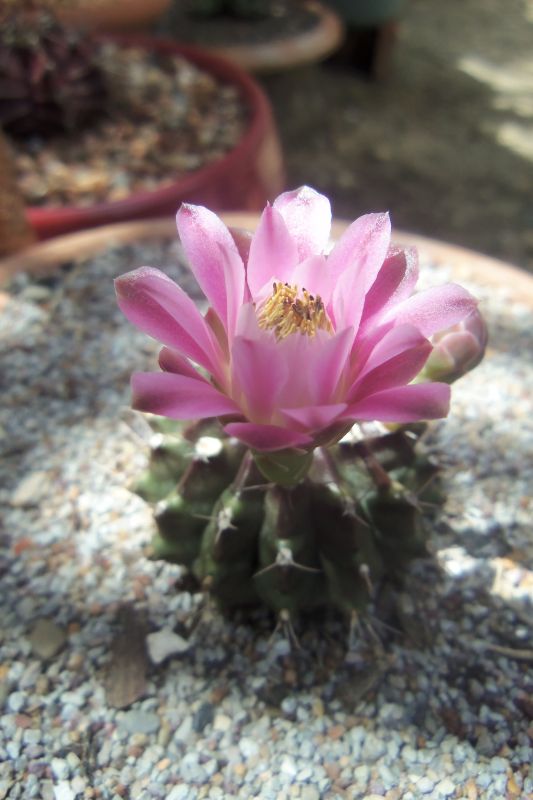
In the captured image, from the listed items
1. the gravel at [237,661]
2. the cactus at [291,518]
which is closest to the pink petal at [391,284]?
the cactus at [291,518]

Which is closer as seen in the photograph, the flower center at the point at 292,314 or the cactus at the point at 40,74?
the flower center at the point at 292,314

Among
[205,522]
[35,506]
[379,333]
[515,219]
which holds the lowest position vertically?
[515,219]

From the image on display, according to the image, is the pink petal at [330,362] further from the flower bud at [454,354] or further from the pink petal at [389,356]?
the flower bud at [454,354]

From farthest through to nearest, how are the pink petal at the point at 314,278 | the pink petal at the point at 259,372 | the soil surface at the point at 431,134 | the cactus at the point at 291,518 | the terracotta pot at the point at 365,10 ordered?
1. the terracotta pot at the point at 365,10
2. the soil surface at the point at 431,134
3. the cactus at the point at 291,518
4. the pink petal at the point at 314,278
5. the pink petal at the point at 259,372

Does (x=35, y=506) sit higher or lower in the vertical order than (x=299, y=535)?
lower

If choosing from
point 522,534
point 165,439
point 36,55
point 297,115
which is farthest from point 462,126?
point 165,439

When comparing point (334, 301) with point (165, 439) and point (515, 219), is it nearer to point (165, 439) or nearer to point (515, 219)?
point (165, 439)

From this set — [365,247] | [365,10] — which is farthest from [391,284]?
[365,10]
